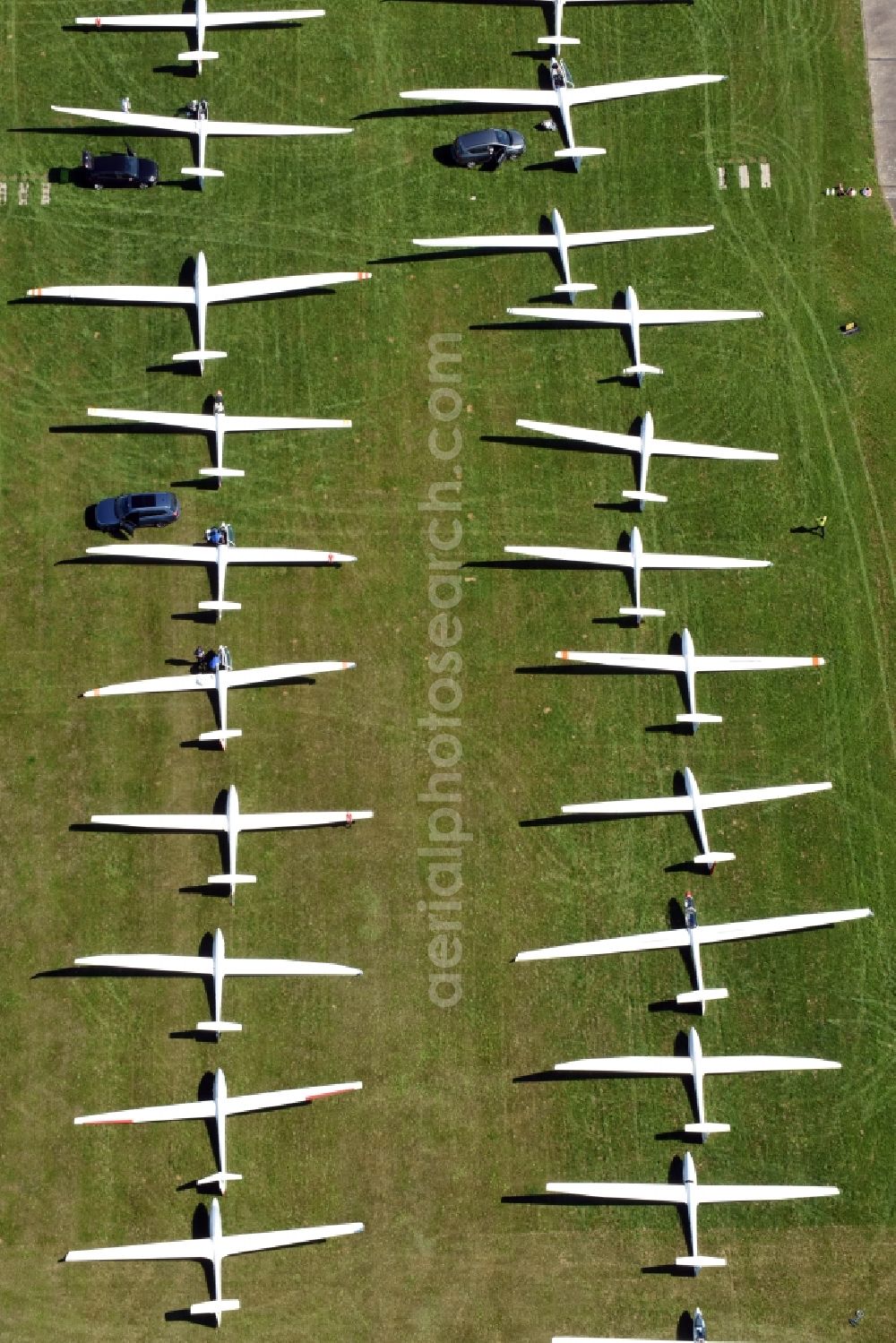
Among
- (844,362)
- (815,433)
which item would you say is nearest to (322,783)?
(815,433)

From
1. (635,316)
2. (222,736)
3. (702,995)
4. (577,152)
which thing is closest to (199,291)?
(577,152)

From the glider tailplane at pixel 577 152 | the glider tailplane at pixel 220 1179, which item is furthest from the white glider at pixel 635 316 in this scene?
the glider tailplane at pixel 220 1179

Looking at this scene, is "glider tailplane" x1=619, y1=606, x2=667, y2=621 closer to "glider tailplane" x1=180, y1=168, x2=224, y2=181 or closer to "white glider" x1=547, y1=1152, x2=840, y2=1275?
"glider tailplane" x1=180, y1=168, x2=224, y2=181

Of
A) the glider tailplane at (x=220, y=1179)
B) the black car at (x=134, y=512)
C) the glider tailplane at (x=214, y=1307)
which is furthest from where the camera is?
the black car at (x=134, y=512)

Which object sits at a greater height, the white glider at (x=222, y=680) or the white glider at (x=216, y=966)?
the white glider at (x=222, y=680)

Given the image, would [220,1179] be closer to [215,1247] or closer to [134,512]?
[215,1247]

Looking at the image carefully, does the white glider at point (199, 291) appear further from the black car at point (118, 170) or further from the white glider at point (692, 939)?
the white glider at point (692, 939)
